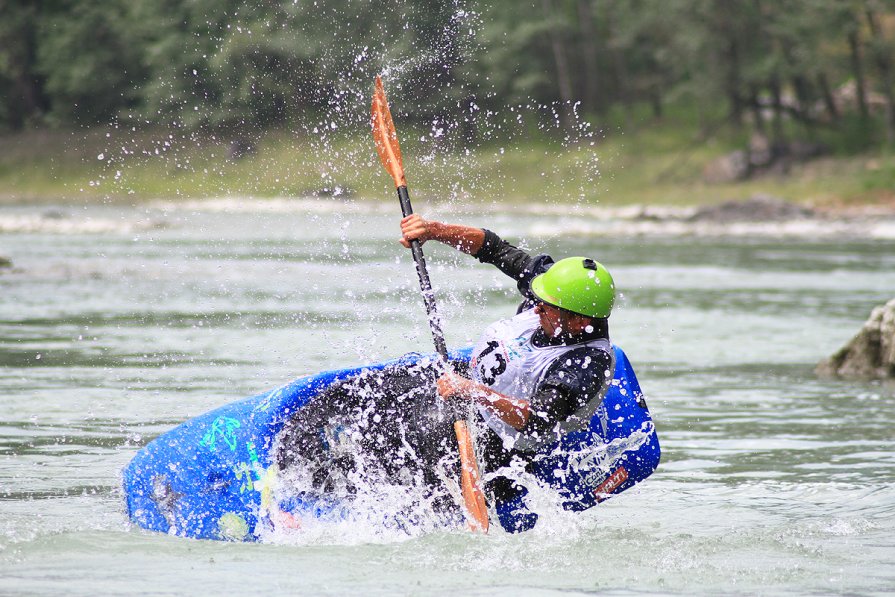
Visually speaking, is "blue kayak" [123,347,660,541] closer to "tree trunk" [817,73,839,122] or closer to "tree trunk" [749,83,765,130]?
"tree trunk" [749,83,765,130]

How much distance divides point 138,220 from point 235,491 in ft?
89.2

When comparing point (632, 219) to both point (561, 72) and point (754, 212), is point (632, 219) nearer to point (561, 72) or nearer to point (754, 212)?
point (754, 212)

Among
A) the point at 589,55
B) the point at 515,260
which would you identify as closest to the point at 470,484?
the point at 515,260

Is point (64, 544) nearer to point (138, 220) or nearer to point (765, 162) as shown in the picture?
point (138, 220)

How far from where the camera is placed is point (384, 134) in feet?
23.8

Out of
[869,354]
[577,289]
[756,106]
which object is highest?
[756,106]

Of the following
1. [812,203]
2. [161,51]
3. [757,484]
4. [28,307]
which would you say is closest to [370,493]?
[757,484]

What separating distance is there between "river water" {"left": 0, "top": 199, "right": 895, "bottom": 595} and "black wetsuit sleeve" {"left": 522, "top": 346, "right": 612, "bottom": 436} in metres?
0.62

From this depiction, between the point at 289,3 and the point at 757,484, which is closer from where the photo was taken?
the point at 757,484

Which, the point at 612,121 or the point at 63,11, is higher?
the point at 63,11

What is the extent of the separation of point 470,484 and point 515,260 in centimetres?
117

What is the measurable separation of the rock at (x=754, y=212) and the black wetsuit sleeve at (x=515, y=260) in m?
25.4

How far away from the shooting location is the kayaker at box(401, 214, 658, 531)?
17.4 feet

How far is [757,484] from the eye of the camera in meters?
7.09
